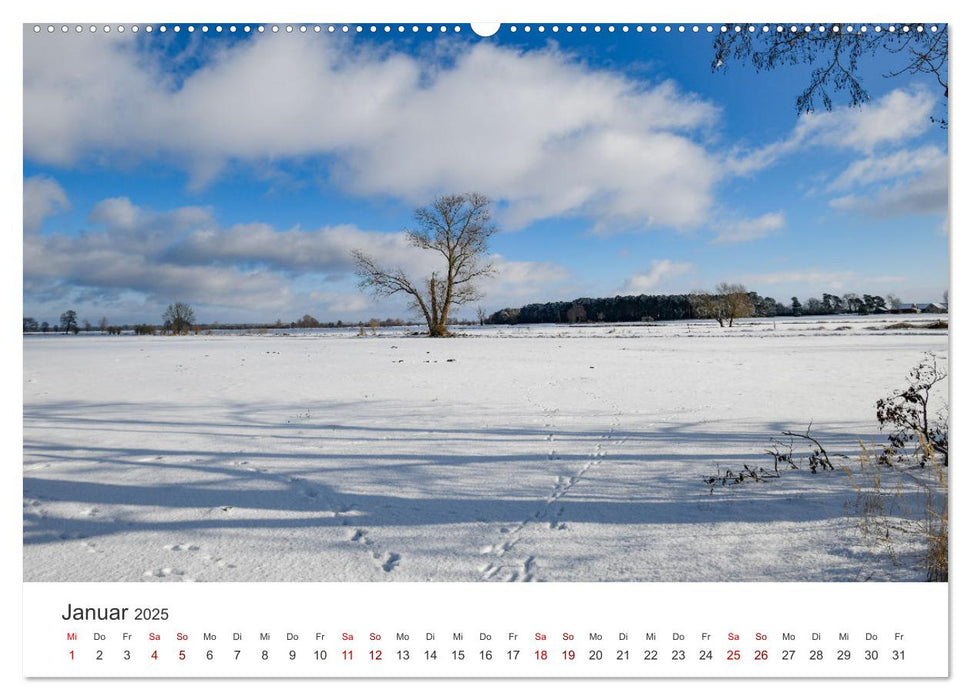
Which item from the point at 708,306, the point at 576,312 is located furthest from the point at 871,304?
the point at 708,306

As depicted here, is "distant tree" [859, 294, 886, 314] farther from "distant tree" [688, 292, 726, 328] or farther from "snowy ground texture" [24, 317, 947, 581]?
"distant tree" [688, 292, 726, 328]

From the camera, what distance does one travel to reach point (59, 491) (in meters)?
4.10

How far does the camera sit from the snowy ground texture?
2.88 m

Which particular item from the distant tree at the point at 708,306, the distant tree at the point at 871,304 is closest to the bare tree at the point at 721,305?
the distant tree at the point at 708,306

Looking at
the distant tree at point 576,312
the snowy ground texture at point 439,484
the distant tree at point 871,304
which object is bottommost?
the snowy ground texture at point 439,484

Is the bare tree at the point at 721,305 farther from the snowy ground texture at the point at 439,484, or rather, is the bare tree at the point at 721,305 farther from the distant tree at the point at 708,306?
the snowy ground texture at the point at 439,484

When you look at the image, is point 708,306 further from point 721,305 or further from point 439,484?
point 439,484

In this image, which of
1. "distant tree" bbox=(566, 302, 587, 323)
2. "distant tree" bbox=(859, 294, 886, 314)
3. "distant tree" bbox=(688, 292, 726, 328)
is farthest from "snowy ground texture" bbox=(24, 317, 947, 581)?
"distant tree" bbox=(688, 292, 726, 328)

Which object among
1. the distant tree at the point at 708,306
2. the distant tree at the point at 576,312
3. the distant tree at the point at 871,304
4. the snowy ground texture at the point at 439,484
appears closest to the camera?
the snowy ground texture at the point at 439,484

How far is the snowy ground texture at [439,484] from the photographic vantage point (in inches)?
113

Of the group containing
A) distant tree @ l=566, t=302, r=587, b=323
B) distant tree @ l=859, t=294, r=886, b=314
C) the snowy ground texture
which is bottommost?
the snowy ground texture

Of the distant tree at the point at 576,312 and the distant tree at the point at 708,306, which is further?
the distant tree at the point at 708,306
